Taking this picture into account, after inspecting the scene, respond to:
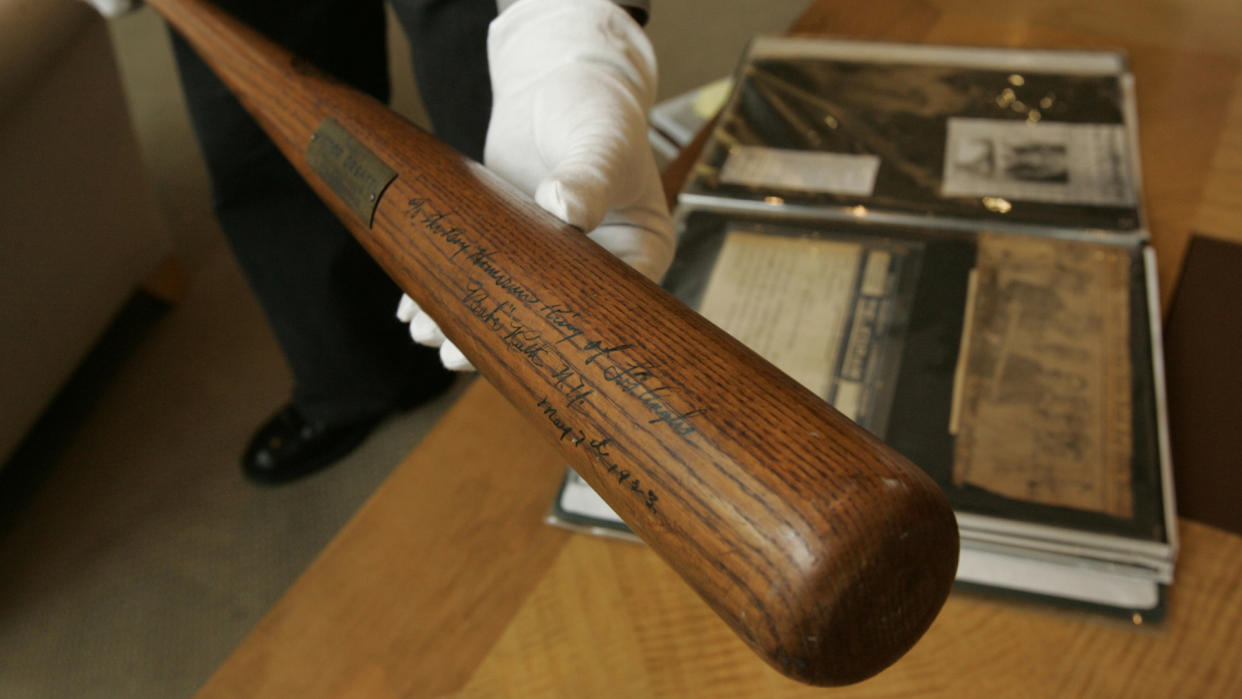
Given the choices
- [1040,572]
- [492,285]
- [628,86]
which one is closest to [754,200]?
[628,86]

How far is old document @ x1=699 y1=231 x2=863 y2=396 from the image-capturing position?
0.59 metres

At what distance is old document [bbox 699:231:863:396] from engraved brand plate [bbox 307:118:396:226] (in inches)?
10.7

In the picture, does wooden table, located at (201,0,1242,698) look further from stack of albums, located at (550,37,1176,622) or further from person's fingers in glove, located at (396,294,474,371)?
person's fingers in glove, located at (396,294,474,371)

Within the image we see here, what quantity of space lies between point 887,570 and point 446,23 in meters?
0.59

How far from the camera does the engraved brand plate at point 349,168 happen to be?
0.36m

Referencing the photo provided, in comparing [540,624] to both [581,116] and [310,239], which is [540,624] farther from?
[310,239]

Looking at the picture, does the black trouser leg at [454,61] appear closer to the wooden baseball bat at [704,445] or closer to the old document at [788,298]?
the old document at [788,298]

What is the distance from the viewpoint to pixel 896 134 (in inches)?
30.7

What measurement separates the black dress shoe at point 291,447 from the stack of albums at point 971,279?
0.74 meters

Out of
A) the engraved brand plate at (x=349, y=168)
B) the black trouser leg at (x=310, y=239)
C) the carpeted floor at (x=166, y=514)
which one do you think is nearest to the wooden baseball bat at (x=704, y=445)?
the engraved brand plate at (x=349, y=168)

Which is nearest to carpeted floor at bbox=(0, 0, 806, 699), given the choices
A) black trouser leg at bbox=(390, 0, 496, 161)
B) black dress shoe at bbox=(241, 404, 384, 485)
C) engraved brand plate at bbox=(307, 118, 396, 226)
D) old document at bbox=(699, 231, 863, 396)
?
black dress shoe at bbox=(241, 404, 384, 485)

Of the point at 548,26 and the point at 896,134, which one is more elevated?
the point at 548,26

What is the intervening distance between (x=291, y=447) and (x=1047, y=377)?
3.33 feet

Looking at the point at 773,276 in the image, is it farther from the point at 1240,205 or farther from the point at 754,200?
the point at 1240,205
